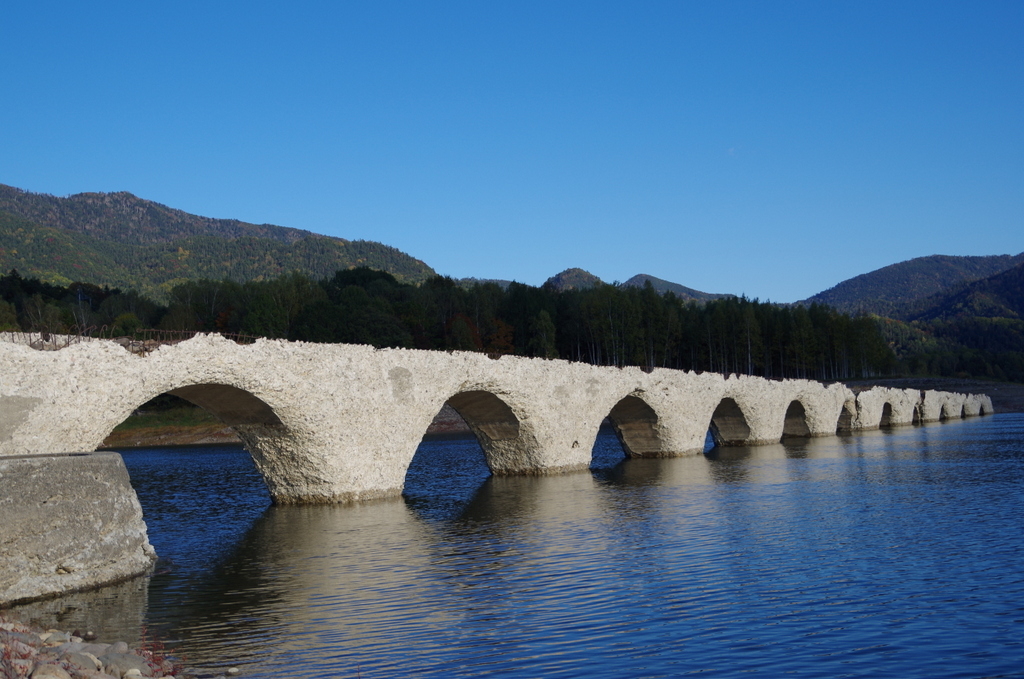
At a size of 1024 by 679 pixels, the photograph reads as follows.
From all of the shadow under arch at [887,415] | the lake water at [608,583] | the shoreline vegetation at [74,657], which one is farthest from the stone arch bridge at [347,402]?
the shadow under arch at [887,415]

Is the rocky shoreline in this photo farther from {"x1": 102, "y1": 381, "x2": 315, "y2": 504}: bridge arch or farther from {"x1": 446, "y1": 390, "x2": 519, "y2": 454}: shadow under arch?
{"x1": 446, "y1": 390, "x2": 519, "y2": 454}: shadow under arch

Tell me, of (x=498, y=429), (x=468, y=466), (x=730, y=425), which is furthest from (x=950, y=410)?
(x=498, y=429)

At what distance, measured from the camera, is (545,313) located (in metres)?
93.8

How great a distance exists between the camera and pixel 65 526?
12.3 metres

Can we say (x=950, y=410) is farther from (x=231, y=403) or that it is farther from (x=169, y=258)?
(x=169, y=258)

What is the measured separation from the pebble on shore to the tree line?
235ft

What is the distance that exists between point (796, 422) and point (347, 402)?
38553 millimetres

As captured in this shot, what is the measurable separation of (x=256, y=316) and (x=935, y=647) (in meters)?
80.3

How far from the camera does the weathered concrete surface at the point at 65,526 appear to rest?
11.6 metres

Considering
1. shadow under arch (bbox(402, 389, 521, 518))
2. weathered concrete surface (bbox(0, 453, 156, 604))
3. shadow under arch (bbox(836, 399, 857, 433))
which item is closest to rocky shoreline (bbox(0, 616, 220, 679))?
weathered concrete surface (bbox(0, 453, 156, 604))

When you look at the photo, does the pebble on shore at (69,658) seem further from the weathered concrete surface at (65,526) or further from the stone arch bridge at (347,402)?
the stone arch bridge at (347,402)

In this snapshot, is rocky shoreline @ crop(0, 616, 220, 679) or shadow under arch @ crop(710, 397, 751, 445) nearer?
rocky shoreline @ crop(0, 616, 220, 679)

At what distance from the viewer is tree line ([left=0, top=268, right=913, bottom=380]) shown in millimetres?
84875

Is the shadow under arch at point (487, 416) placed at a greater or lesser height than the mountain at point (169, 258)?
lesser
